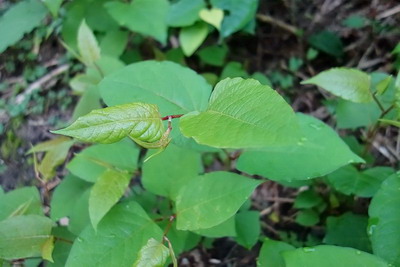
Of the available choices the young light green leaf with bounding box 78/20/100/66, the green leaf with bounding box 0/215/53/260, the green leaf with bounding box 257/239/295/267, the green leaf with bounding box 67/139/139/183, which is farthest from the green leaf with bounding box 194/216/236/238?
the young light green leaf with bounding box 78/20/100/66

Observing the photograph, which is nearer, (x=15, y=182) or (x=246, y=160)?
(x=246, y=160)

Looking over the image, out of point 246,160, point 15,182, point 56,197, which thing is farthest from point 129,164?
point 15,182

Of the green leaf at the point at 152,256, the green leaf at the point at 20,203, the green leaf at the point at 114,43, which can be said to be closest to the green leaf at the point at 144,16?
the green leaf at the point at 114,43

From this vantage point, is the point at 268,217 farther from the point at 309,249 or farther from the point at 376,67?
the point at 376,67

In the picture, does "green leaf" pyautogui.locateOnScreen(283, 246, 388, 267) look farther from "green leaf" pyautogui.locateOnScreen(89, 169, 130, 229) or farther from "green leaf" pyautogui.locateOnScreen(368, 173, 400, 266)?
"green leaf" pyautogui.locateOnScreen(89, 169, 130, 229)

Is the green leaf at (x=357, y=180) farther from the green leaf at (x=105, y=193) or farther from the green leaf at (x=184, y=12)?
the green leaf at (x=184, y=12)

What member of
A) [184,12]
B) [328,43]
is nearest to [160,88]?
[184,12]
